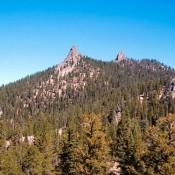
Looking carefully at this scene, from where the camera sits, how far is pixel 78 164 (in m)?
31.1

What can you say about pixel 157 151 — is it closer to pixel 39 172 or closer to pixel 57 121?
pixel 39 172

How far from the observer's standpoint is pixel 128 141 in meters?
50.2

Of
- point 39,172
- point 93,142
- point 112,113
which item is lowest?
point 39,172

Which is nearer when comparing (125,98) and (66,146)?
(66,146)

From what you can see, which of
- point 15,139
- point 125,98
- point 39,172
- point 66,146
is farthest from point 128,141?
point 125,98

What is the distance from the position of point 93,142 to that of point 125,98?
16059cm

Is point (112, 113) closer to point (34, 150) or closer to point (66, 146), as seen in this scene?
point (34, 150)

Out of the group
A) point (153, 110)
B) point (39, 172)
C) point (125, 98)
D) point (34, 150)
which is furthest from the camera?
point (125, 98)

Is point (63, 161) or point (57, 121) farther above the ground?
point (57, 121)

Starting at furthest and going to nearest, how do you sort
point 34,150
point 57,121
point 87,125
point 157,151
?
point 57,121 < point 34,150 < point 87,125 < point 157,151

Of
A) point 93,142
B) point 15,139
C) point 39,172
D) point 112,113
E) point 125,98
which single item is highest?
point 125,98

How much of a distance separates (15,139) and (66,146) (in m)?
75.4

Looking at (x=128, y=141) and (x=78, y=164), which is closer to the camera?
(x=78, y=164)

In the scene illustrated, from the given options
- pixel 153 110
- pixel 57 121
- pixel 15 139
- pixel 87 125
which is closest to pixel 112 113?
pixel 153 110
